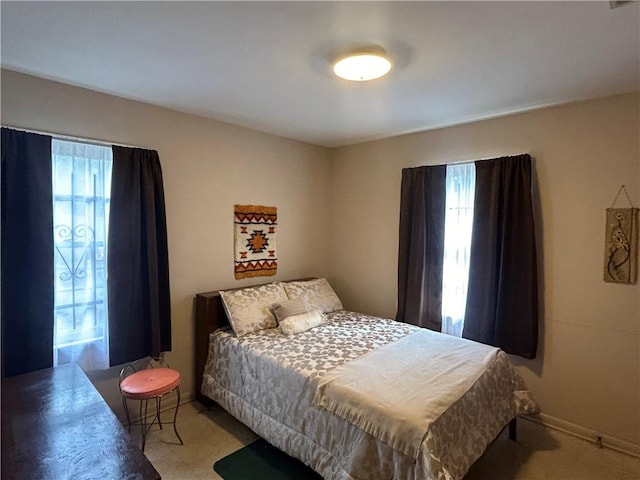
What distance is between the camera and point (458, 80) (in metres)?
2.21

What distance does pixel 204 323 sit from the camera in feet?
9.52

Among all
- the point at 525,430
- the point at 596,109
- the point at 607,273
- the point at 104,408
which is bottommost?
the point at 525,430

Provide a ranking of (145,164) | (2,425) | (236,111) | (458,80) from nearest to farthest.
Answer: (2,425) < (458,80) < (145,164) < (236,111)

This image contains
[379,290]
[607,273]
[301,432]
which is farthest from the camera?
[379,290]

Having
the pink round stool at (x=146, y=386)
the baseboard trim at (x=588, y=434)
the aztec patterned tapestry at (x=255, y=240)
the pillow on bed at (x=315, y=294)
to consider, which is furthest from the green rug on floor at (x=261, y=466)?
the baseboard trim at (x=588, y=434)

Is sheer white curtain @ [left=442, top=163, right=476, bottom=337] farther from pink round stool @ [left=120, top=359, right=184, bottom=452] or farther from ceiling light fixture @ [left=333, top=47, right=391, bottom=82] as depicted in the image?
pink round stool @ [left=120, top=359, right=184, bottom=452]

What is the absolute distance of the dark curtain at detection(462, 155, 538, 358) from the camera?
2672mm

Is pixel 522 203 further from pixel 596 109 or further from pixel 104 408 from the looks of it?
pixel 104 408

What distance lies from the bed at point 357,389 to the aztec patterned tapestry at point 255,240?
0.36 m

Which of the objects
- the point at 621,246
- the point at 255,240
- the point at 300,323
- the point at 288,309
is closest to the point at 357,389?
the point at 300,323

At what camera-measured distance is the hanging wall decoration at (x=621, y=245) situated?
7.63ft

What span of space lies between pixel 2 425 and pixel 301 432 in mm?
1412

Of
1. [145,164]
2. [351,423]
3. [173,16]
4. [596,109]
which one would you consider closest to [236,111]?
[145,164]

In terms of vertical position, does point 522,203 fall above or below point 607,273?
above
